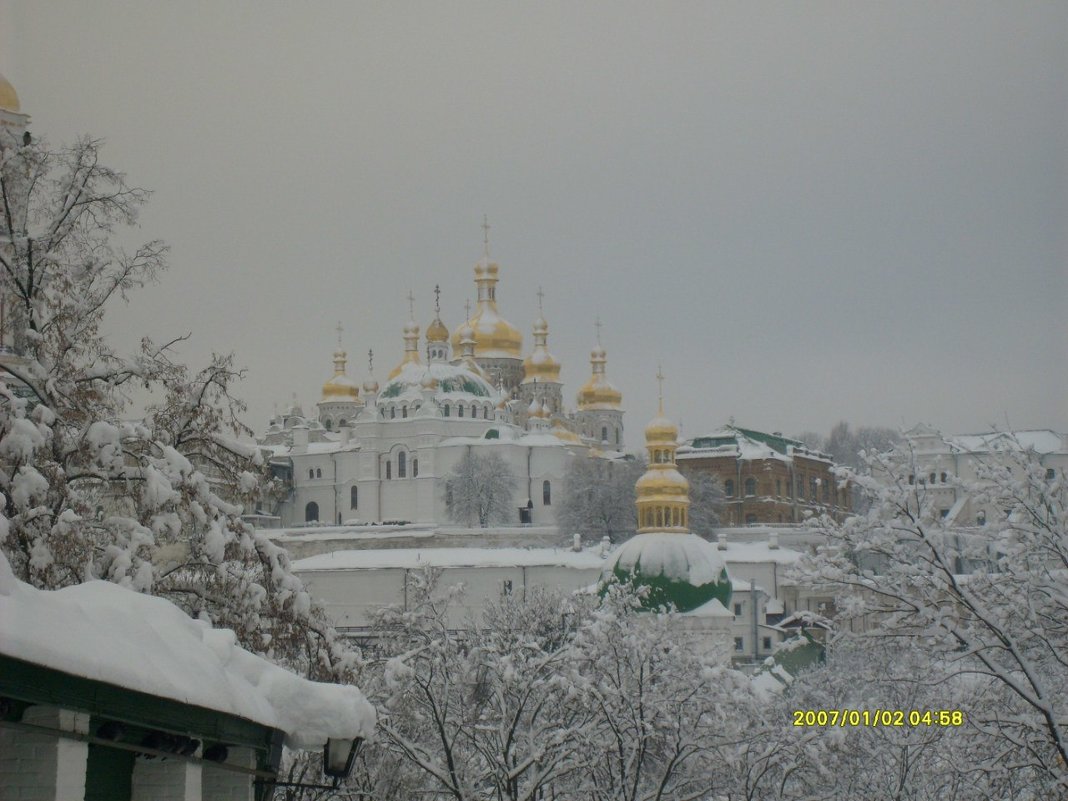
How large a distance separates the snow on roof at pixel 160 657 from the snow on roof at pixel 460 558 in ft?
181

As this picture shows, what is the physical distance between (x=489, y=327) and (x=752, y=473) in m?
16.0

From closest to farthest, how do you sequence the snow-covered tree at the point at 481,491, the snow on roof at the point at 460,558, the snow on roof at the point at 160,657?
the snow on roof at the point at 160,657 < the snow on roof at the point at 460,558 < the snow-covered tree at the point at 481,491

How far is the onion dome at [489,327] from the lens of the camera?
91625 millimetres

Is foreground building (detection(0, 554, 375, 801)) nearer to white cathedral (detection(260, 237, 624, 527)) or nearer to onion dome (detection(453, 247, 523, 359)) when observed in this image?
white cathedral (detection(260, 237, 624, 527))

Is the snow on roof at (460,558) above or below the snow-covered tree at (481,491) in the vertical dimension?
below

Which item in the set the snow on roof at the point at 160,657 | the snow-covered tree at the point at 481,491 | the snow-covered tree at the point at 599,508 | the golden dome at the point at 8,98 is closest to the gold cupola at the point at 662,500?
the snow-covered tree at the point at 599,508

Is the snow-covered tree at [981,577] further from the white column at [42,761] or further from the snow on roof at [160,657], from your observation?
the white column at [42,761]

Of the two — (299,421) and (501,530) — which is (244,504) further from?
(299,421)

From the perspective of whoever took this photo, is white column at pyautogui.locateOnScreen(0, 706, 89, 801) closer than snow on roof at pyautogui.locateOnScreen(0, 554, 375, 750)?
No

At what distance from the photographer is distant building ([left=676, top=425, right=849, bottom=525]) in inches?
3332

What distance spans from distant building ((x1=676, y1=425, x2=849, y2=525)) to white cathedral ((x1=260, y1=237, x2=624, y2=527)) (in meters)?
4.51

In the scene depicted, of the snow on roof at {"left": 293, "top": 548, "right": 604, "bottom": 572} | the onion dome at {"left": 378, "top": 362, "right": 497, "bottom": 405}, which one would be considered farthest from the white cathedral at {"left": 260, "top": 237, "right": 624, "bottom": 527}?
the snow on roof at {"left": 293, "top": 548, "right": 604, "bottom": 572}

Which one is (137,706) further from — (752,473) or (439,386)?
(752,473)

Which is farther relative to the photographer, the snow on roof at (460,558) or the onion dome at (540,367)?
the onion dome at (540,367)
